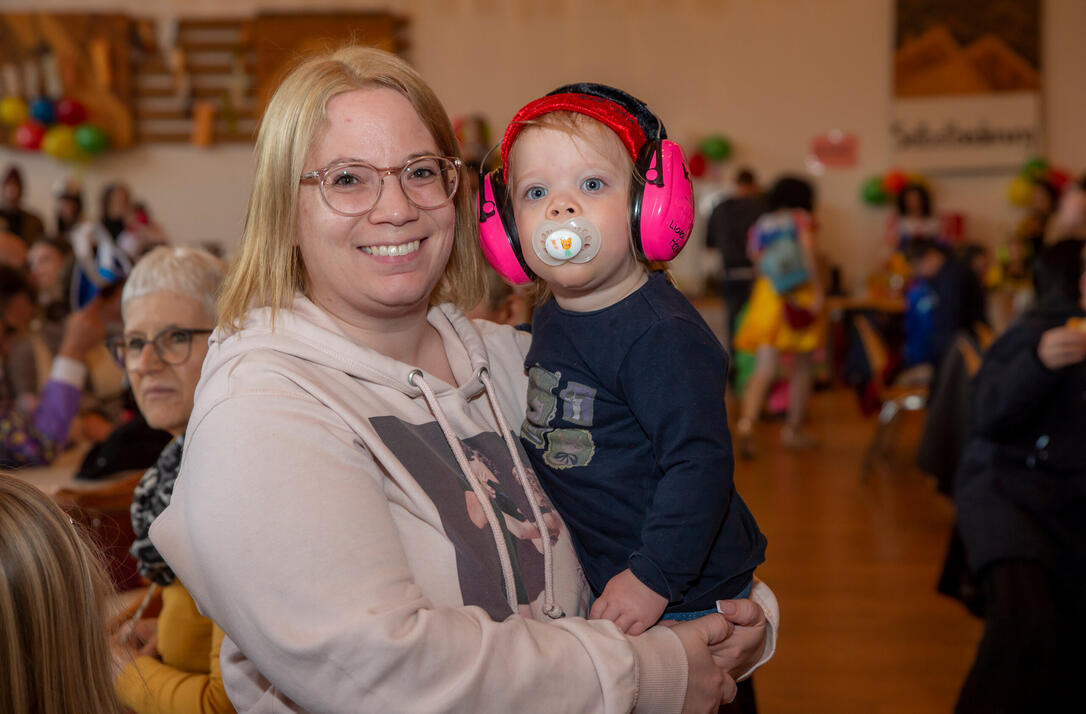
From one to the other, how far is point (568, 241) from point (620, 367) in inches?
7.7

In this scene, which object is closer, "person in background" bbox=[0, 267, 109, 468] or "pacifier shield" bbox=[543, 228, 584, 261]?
"pacifier shield" bbox=[543, 228, 584, 261]

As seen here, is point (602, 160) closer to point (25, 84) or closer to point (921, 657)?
point (921, 657)

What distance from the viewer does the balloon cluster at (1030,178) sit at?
988 centimetres

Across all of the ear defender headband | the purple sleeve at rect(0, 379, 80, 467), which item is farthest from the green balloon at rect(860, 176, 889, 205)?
the ear defender headband

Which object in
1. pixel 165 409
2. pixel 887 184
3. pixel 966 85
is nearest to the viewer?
pixel 165 409

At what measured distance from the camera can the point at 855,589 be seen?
13.6 feet

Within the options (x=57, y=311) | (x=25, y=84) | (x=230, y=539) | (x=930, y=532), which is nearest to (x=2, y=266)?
(x=57, y=311)

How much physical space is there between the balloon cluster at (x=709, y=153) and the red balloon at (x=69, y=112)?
6200 mm

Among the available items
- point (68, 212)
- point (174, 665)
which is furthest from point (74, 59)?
point (174, 665)

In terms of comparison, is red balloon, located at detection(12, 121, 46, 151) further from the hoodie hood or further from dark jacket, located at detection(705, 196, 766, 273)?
the hoodie hood

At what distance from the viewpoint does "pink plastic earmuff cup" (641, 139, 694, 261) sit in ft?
4.67

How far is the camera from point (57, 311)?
5.21 m

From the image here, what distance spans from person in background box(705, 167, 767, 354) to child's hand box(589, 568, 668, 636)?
7.41m

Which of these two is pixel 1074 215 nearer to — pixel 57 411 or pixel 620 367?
pixel 620 367
